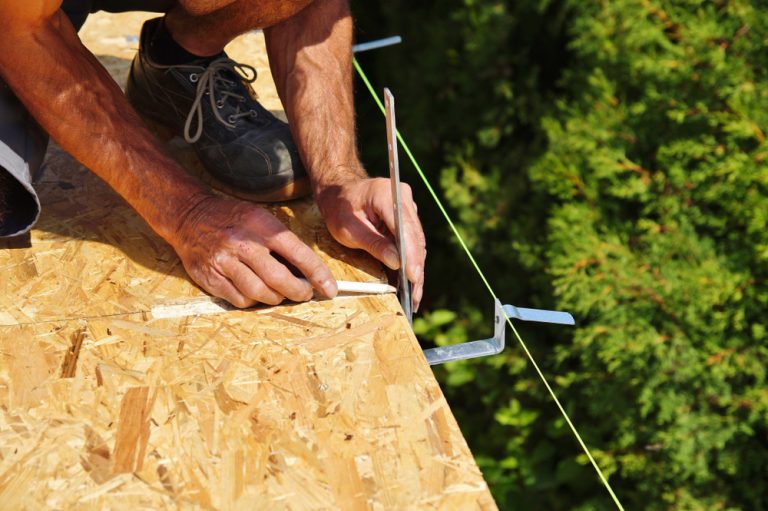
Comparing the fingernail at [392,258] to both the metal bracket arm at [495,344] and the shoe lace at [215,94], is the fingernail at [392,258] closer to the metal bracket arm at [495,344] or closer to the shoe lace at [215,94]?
the metal bracket arm at [495,344]

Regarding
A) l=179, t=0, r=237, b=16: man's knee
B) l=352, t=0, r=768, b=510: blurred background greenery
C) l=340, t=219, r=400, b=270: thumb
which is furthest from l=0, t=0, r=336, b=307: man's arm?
l=352, t=0, r=768, b=510: blurred background greenery

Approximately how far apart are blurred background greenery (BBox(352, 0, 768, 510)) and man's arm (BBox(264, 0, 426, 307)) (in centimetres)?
76

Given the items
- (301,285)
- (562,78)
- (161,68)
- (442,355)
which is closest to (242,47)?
(161,68)

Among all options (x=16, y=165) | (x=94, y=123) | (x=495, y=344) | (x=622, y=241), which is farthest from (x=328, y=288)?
(x=622, y=241)

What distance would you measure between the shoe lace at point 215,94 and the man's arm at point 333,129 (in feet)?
0.39

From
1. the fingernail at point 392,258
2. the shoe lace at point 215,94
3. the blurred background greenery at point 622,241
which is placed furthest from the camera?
the blurred background greenery at point 622,241

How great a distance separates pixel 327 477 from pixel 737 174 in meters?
1.43

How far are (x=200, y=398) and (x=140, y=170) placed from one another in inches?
23.5

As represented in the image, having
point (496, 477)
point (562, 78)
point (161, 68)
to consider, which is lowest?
point (496, 477)

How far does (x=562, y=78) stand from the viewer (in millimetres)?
2959

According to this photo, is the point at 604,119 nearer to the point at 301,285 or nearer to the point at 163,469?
the point at 301,285

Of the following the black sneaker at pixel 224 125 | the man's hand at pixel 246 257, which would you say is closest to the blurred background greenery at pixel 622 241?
the black sneaker at pixel 224 125

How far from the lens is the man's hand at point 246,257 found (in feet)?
5.48

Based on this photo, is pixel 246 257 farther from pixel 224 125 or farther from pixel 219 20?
pixel 219 20
